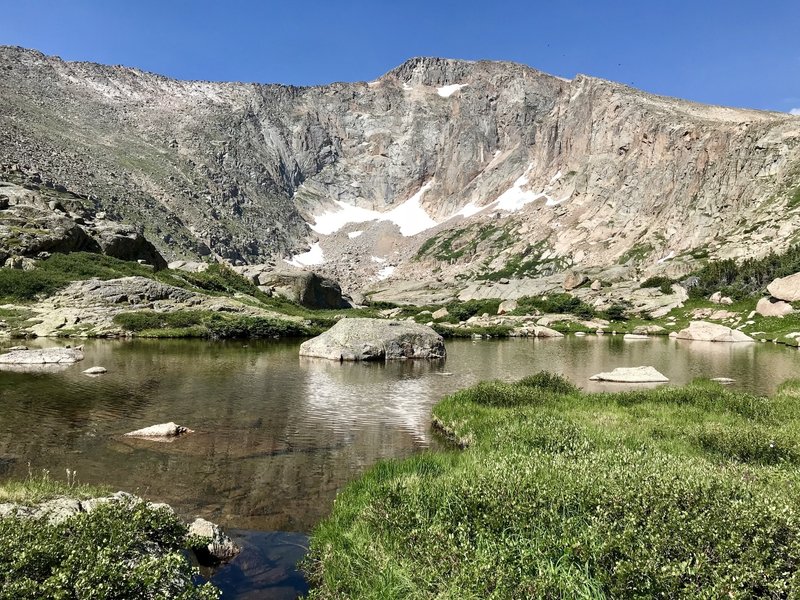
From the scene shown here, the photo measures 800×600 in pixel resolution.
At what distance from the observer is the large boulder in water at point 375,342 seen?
181 ft

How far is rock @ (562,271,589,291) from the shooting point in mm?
167500

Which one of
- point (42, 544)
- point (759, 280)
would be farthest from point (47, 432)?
point (759, 280)

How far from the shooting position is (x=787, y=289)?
93875 mm

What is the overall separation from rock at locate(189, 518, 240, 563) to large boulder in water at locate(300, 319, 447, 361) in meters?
41.8

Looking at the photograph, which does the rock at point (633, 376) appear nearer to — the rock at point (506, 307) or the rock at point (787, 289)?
the rock at point (787, 289)

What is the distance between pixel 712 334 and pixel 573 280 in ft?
270

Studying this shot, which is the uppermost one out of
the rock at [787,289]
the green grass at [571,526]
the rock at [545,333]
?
the rock at [787,289]

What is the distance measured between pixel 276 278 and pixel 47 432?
118149 millimetres

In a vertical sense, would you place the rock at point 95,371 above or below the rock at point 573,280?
below

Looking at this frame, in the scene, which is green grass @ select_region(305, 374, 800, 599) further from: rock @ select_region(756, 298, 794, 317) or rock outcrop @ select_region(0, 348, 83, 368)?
rock @ select_region(756, 298, 794, 317)

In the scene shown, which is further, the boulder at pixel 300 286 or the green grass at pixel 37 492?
the boulder at pixel 300 286

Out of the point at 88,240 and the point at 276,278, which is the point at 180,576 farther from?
the point at 276,278

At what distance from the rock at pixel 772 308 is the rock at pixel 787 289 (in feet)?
3.69

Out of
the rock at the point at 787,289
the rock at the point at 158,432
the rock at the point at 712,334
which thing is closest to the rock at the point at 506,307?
the rock at the point at 712,334
